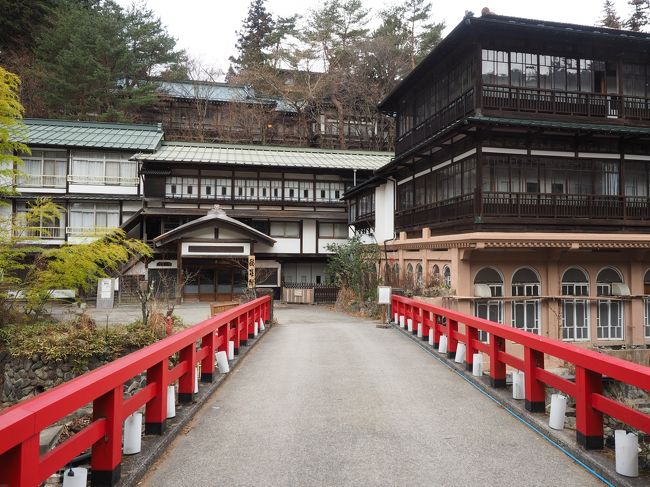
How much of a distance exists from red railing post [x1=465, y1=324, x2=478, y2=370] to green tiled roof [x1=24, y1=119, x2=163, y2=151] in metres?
26.6

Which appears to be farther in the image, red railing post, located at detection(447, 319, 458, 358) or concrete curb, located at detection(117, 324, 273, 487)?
red railing post, located at detection(447, 319, 458, 358)

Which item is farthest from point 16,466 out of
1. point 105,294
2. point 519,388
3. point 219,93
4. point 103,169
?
point 219,93

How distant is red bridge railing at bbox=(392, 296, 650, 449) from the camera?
416 centimetres

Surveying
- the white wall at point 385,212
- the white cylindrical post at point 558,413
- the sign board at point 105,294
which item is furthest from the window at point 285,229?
the white cylindrical post at point 558,413

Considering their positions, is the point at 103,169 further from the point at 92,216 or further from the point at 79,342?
the point at 79,342

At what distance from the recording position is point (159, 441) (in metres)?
4.90

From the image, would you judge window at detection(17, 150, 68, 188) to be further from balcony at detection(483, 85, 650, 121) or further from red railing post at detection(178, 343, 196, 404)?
red railing post at detection(178, 343, 196, 404)

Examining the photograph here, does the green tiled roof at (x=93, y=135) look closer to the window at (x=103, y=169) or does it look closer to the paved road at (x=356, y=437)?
the window at (x=103, y=169)

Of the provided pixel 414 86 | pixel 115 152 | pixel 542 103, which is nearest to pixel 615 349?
pixel 542 103

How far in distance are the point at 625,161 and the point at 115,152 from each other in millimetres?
28684

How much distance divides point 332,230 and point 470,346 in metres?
23.3

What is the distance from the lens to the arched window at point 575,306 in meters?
16.0

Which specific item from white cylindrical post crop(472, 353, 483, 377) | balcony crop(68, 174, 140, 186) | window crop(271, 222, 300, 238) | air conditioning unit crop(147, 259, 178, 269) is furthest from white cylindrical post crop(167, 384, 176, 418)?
balcony crop(68, 174, 140, 186)

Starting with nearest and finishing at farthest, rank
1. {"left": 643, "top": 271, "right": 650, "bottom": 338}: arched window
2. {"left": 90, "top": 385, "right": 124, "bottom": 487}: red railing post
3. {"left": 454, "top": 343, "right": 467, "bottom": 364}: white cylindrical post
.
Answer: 1. {"left": 90, "top": 385, "right": 124, "bottom": 487}: red railing post
2. {"left": 454, "top": 343, "right": 467, "bottom": 364}: white cylindrical post
3. {"left": 643, "top": 271, "right": 650, "bottom": 338}: arched window
